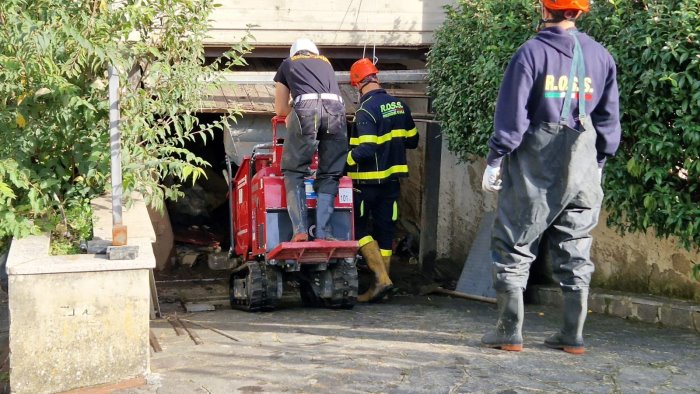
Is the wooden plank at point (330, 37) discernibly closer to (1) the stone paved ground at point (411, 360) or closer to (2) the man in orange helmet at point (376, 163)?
(2) the man in orange helmet at point (376, 163)

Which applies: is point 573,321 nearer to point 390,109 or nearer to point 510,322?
point 510,322

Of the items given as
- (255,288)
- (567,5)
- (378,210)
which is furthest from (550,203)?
(378,210)

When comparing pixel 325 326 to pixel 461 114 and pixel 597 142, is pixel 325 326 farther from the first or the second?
pixel 461 114

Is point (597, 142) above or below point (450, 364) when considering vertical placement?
above

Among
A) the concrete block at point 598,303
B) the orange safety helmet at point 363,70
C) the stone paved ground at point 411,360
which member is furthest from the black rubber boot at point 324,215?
the concrete block at point 598,303

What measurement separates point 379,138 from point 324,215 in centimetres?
153

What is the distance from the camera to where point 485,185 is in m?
5.20

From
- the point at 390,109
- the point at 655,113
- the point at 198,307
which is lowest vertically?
the point at 198,307

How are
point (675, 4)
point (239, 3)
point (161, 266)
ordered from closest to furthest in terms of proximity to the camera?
point (675, 4), point (239, 3), point (161, 266)

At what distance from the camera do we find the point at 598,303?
719 centimetres

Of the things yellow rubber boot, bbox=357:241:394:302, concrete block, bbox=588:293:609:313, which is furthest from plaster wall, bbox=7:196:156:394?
yellow rubber boot, bbox=357:241:394:302

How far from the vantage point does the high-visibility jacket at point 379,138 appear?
8.81m

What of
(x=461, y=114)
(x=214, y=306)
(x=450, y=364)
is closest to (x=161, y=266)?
(x=214, y=306)

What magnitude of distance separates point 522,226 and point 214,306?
4224 mm
